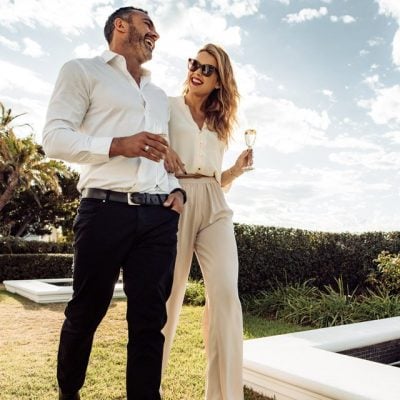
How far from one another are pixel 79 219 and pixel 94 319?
540 mm

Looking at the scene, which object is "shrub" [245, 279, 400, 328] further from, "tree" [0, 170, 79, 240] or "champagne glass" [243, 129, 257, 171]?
"tree" [0, 170, 79, 240]

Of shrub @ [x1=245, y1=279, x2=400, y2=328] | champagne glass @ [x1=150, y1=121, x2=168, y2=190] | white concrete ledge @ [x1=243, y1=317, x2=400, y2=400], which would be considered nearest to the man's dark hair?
champagne glass @ [x1=150, y1=121, x2=168, y2=190]

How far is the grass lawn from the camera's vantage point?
405 cm

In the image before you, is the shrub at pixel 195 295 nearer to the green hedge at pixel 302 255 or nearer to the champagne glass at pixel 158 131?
the green hedge at pixel 302 255

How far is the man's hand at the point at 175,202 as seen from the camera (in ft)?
8.76

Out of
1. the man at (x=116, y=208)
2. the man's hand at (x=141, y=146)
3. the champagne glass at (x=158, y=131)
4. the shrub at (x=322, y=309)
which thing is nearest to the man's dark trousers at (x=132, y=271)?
the man at (x=116, y=208)

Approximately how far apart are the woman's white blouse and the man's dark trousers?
723mm

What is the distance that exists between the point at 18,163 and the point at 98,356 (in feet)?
61.3

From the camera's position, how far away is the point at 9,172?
23.9 meters

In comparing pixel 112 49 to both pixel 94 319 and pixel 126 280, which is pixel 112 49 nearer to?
pixel 126 280

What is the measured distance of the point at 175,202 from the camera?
271 centimetres

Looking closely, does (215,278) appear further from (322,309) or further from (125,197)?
(322,309)

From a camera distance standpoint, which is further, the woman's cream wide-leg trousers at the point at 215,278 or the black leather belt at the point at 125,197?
the woman's cream wide-leg trousers at the point at 215,278

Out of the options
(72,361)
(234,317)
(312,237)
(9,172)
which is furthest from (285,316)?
(9,172)
